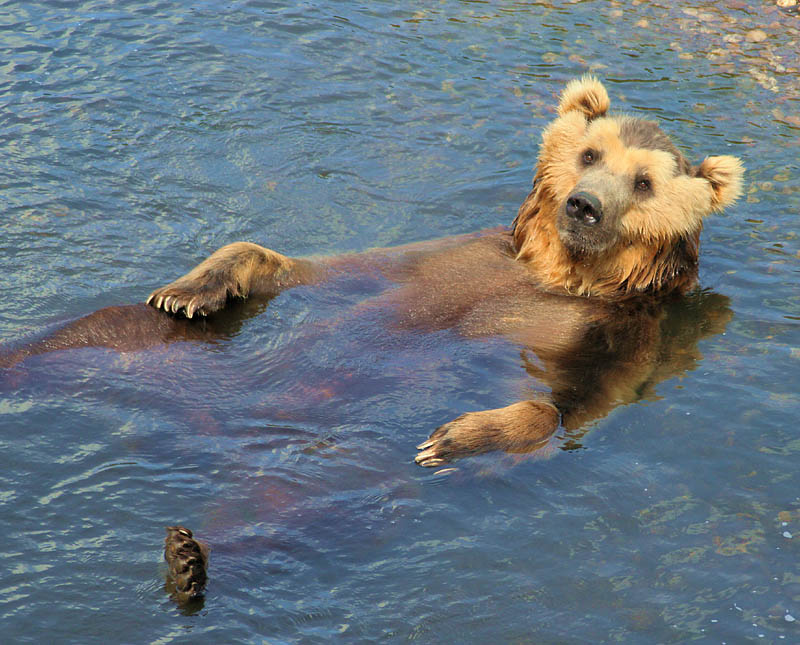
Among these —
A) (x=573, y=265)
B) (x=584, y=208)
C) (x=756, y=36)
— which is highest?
(x=756, y=36)

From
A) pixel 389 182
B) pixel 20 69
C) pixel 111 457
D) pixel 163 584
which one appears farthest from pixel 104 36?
pixel 163 584

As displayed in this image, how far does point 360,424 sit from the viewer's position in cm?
525

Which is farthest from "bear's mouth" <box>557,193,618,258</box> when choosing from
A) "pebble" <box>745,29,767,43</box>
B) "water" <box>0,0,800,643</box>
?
"pebble" <box>745,29,767,43</box>

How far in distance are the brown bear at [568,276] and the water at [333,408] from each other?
0.18 m

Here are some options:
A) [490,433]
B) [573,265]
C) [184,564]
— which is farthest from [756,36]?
[184,564]

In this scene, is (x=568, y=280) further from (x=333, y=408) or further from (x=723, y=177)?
(x=333, y=408)

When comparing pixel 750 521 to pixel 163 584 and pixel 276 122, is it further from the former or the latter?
pixel 276 122

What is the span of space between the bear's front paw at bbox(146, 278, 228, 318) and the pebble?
8019mm

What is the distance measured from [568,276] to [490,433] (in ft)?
6.33

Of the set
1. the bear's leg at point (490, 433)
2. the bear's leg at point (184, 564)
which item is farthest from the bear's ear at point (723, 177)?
the bear's leg at point (184, 564)

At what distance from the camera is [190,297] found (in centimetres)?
581

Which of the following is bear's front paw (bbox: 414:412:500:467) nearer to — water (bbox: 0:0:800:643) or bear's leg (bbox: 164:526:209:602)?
water (bbox: 0:0:800:643)

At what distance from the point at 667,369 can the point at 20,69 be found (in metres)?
6.75

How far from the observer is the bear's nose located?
6113 millimetres
